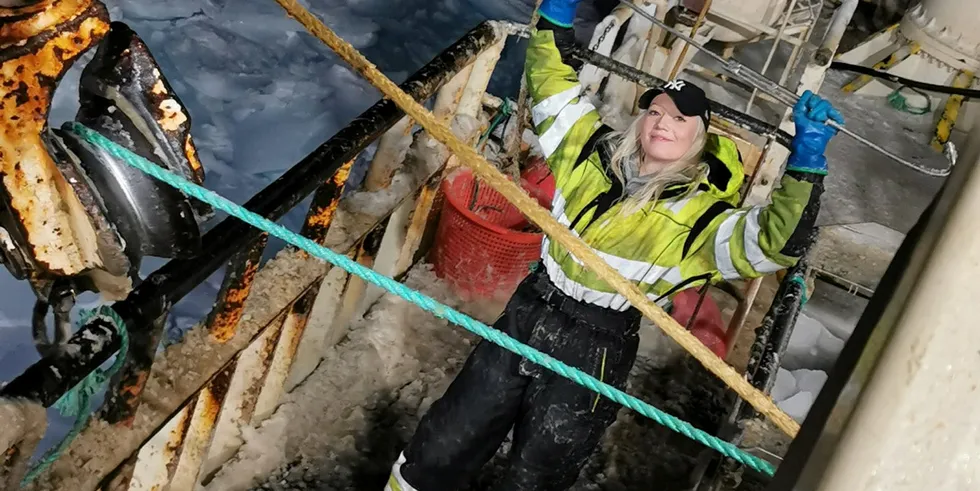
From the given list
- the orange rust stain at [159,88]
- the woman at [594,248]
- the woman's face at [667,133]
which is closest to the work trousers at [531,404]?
the woman at [594,248]

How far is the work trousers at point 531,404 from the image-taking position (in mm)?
2426

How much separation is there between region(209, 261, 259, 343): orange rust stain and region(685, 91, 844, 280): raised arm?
3.93 ft

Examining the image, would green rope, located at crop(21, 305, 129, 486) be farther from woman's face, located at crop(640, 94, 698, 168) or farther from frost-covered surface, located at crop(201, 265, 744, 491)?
woman's face, located at crop(640, 94, 698, 168)

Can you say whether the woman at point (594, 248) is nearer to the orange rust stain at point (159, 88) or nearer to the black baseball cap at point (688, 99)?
the black baseball cap at point (688, 99)

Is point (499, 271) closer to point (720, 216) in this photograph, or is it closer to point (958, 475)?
point (720, 216)

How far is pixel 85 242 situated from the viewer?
1259 mm

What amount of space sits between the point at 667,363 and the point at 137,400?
2.34m

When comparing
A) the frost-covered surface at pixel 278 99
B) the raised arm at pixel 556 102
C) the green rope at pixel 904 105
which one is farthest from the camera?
the green rope at pixel 904 105

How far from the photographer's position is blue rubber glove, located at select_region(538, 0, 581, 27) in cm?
257

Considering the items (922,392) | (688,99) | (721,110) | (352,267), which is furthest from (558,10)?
(922,392)

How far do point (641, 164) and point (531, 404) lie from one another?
31.1 inches

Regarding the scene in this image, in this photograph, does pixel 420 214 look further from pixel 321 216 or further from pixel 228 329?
pixel 228 329

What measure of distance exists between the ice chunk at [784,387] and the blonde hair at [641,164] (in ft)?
4.06

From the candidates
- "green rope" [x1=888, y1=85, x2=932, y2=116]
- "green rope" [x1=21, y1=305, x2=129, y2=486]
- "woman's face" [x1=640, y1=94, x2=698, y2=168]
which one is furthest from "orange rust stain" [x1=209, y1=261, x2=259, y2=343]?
"green rope" [x1=888, y1=85, x2=932, y2=116]
